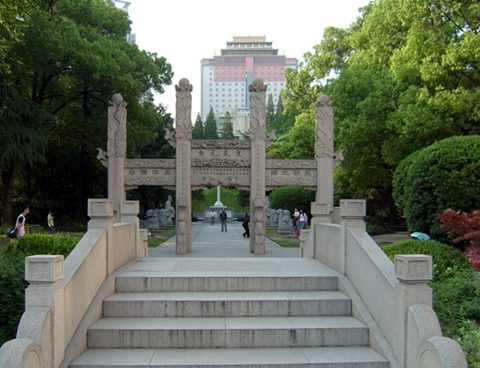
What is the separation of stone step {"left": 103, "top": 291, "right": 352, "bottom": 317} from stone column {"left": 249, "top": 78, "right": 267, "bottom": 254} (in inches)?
348

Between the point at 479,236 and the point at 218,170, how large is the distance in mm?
9098

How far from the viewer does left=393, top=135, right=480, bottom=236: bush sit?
526 inches

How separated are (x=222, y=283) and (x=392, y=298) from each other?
2788mm

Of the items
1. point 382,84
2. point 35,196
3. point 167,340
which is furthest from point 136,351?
point 35,196

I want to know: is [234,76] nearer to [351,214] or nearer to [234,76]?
[234,76]

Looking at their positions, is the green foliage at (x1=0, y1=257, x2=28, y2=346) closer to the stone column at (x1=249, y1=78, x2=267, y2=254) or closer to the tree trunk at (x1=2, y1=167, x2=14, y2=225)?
the stone column at (x1=249, y1=78, x2=267, y2=254)

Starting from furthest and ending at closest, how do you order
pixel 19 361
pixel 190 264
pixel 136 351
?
pixel 190 264, pixel 136 351, pixel 19 361

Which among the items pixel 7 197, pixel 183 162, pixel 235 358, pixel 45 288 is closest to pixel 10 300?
pixel 45 288

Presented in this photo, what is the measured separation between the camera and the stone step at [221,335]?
5.88 m

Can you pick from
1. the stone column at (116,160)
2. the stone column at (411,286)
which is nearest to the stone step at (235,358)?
the stone column at (411,286)

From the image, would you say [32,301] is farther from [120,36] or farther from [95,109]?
[120,36]

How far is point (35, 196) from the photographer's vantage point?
32.7 m

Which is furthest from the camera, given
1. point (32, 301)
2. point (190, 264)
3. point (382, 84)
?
point (382, 84)

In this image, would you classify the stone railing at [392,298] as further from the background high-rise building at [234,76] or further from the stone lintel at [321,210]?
the background high-rise building at [234,76]
